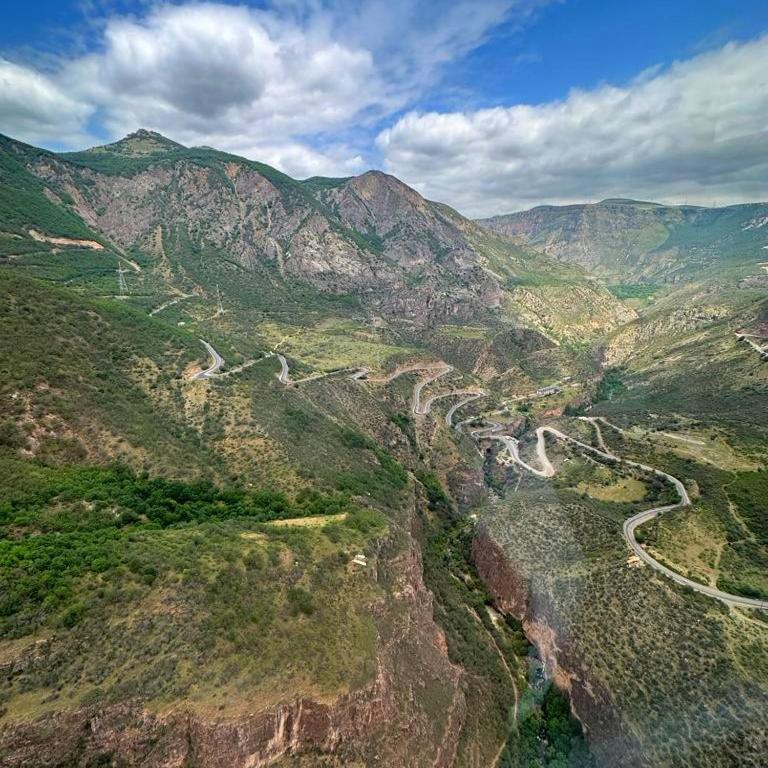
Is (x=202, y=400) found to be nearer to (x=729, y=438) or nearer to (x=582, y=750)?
(x=582, y=750)

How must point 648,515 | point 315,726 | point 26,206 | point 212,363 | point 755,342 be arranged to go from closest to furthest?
point 315,726, point 648,515, point 212,363, point 26,206, point 755,342

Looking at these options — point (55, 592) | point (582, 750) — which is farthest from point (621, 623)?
point (55, 592)

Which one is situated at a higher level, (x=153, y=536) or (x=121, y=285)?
(x=121, y=285)

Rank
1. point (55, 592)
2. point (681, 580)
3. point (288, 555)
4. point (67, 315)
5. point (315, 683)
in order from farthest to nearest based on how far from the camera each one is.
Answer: point (67, 315)
point (681, 580)
point (288, 555)
point (315, 683)
point (55, 592)

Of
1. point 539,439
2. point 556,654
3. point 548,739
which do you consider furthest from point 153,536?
point 539,439

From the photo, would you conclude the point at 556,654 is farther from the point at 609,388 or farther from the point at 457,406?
the point at 609,388
